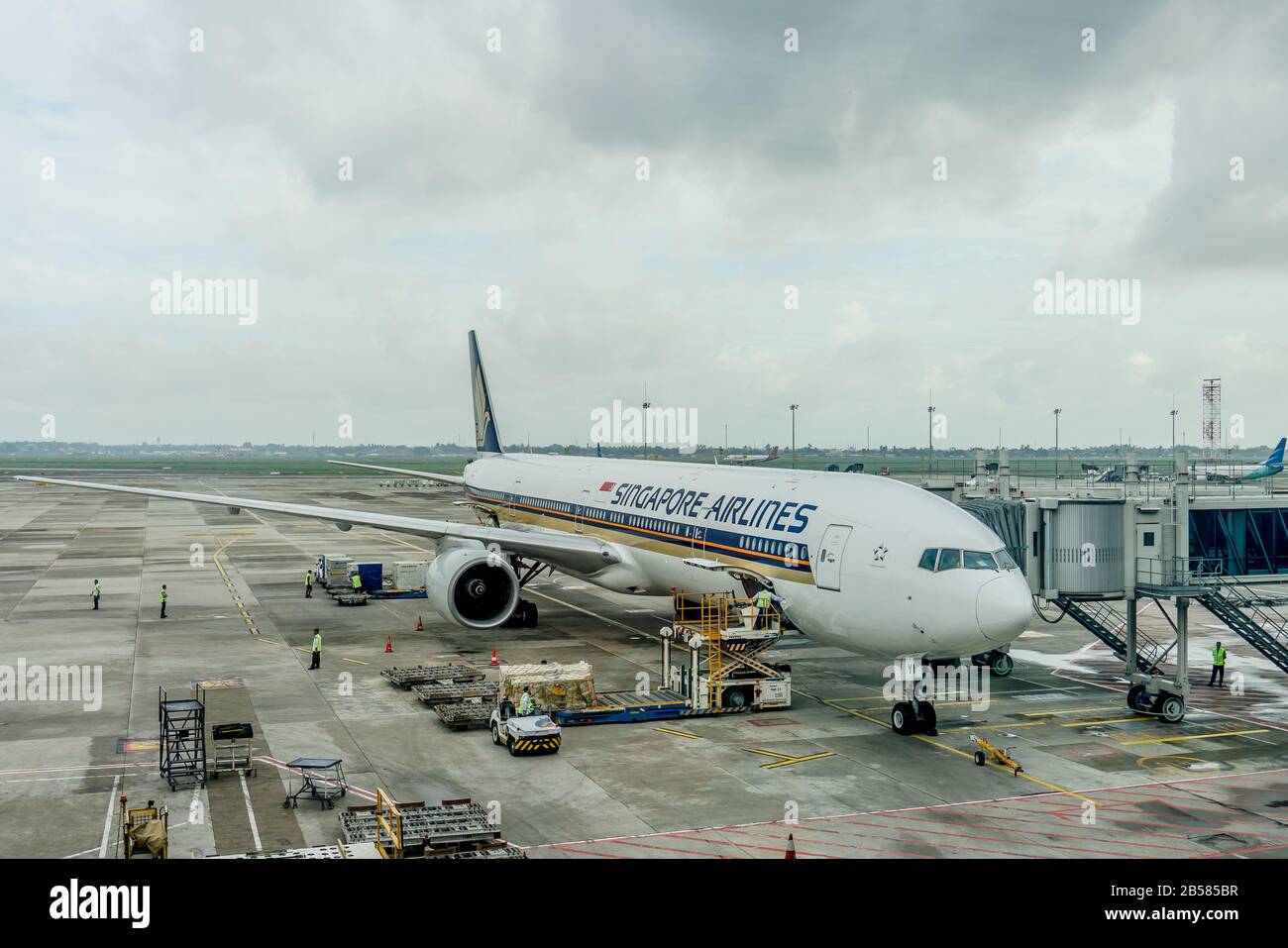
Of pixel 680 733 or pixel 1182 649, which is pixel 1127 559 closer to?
pixel 1182 649

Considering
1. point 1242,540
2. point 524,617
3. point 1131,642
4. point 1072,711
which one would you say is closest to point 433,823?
point 1072,711

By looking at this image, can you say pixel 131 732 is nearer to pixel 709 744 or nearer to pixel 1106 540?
pixel 709 744

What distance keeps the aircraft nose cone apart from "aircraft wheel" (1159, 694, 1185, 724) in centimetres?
651

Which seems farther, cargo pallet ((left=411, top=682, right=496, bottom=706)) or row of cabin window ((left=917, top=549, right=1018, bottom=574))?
cargo pallet ((left=411, top=682, right=496, bottom=706))

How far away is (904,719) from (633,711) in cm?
619

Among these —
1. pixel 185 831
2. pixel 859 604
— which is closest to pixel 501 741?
pixel 185 831

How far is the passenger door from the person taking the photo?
75.2ft

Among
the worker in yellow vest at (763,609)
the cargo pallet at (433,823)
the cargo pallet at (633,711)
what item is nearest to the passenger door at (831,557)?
the worker in yellow vest at (763,609)

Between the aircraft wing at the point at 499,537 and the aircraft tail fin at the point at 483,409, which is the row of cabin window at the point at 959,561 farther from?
the aircraft tail fin at the point at 483,409

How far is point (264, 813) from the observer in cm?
1748

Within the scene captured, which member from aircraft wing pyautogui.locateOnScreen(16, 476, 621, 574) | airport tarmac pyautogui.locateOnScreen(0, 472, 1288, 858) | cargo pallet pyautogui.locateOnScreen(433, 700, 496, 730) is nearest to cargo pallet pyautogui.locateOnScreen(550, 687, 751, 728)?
airport tarmac pyautogui.locateOnScreen(0, 472, 1288, 858)

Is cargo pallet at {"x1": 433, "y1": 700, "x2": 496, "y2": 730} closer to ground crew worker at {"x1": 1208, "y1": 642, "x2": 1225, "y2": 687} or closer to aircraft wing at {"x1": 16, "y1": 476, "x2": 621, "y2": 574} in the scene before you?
aircraft wing at {"x1": 16, "y1": 476, "x2": 621, "y2": 574}

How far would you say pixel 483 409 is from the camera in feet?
176
